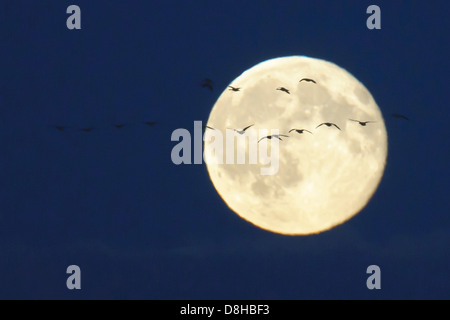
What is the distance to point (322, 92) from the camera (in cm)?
6475

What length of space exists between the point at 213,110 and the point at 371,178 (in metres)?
13.1

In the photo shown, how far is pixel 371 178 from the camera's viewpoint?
66.6 meters

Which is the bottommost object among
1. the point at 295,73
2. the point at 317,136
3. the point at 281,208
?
the point at 281,208
